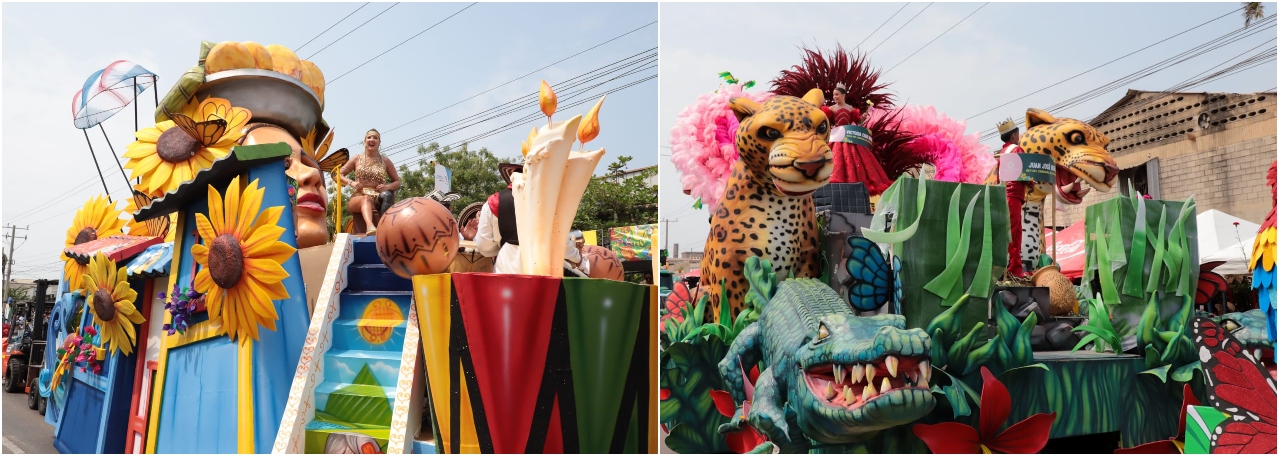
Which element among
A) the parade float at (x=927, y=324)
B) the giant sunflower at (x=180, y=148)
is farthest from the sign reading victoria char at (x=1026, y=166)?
the giant sunflower at (x=180, y=148)

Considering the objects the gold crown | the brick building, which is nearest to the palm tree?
the brick building

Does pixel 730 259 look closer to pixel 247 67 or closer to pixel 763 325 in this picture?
pixel 763 325

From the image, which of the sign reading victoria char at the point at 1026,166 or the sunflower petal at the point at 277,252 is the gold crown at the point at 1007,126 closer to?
the sign reading victoria char at the point at 1026,166

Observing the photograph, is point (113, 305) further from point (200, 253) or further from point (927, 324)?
point (927, 324)

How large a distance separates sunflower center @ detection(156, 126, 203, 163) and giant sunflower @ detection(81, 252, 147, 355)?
102 centimetres

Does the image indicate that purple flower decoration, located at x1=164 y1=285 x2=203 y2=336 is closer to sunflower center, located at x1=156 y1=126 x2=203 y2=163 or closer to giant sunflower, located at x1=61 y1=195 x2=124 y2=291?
sunflower center, located at x1=156 y1=126 x2=203 y2=163

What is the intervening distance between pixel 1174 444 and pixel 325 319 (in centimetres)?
488

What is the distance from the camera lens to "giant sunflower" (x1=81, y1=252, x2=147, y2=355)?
6.45 metres

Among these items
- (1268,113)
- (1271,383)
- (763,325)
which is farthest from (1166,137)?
(763,325)

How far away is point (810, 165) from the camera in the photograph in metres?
4.59

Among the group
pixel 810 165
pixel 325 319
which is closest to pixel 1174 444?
pixel 810 165

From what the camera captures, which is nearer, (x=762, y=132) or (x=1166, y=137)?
(x=762, y=132)

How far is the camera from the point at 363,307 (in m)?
5.08

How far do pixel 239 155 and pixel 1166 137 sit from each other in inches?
654
